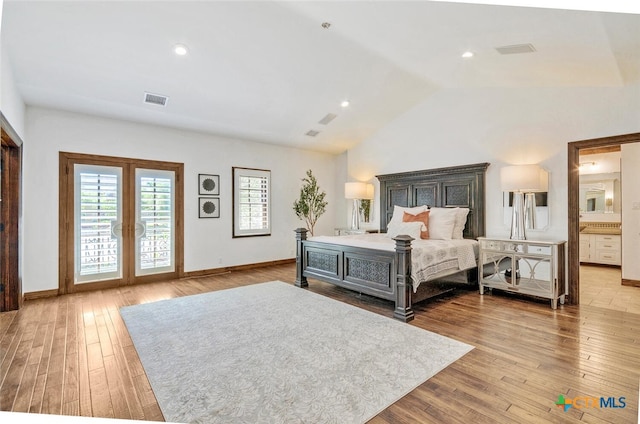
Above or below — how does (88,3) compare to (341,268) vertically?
above

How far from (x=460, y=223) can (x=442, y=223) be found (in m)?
0.35

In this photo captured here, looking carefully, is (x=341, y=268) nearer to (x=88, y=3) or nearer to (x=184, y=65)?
(x=184, y=65)

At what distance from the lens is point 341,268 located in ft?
14.1

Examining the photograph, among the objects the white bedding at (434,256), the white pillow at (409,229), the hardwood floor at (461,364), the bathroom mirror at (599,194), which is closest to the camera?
the hardwood floor at (461,364)

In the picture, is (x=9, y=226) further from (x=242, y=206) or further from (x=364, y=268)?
(x=364, y=268)

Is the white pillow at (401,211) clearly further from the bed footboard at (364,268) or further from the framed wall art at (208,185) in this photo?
the framed wall art at (208,185)

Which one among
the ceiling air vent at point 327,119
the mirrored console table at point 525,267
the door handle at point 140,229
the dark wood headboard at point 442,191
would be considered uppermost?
the ceiling air vent at point 327,119

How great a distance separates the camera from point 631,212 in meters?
4.96

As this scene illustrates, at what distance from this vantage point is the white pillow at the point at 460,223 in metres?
4.94

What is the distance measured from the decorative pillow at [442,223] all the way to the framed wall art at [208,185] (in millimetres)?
3943

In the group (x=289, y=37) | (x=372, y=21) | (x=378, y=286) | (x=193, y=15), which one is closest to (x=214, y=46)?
(x=193, y=15)

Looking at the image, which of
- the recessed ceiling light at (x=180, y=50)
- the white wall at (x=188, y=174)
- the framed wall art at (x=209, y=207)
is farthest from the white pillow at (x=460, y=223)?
the recessed ceiling light at (x=180, y=50)

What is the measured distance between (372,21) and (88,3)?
109 inches

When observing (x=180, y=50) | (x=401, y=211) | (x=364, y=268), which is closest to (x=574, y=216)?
(x=401, y=211)
